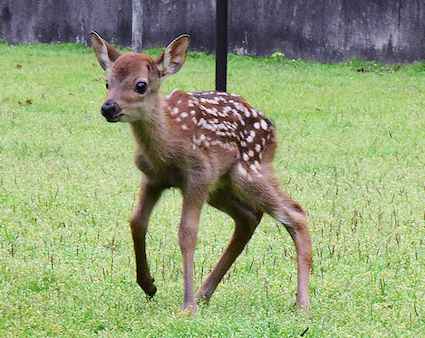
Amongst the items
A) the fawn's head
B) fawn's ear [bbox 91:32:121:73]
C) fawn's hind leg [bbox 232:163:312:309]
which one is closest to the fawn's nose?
the fawn's head

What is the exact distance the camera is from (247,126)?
5258 millimetres

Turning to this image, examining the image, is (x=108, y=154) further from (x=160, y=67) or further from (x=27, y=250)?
(x=160, y=67)

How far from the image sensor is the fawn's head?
456 centimetres

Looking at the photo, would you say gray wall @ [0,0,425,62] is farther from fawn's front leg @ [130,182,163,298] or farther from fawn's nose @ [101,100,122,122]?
fawn's nose @ [101,100,122,122]

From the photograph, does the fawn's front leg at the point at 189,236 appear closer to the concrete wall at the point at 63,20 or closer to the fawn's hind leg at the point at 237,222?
the fawn's hind leg at the point at 237,222

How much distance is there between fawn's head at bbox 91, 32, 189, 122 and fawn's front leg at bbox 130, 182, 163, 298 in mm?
478

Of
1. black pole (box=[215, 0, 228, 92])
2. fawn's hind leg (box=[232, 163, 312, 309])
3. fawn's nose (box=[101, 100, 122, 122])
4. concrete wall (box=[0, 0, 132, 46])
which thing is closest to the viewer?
fawn's nose (box=[101, 100, 122, 122])

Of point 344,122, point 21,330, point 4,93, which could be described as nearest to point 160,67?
point 21,330

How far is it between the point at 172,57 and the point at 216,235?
1863 millimetres

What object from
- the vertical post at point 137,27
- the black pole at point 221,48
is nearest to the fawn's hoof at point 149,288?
the black pole at point 221,48

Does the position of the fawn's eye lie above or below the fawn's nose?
above

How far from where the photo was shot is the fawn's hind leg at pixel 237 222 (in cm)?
509

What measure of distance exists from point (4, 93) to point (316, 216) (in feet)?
25.1

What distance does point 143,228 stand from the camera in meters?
4.87
